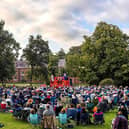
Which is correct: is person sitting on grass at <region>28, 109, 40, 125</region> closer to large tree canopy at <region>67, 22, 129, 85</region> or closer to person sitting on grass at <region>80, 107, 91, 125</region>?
person sitting on grass at <region>80, 107, 91, 125</region>

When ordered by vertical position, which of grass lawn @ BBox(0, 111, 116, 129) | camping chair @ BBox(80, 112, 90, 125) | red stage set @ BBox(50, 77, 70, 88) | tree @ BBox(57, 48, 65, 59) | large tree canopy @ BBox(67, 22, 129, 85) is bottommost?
grass lawn @ BBox(0, 111, 116, 129)

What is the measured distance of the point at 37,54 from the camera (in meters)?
64.4

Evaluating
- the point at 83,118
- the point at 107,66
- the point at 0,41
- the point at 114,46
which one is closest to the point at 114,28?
the point at 114,46

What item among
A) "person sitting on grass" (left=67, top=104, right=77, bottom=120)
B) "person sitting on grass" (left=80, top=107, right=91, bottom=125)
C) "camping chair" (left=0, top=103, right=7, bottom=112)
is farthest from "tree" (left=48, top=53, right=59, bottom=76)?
"person sitting on grass" (left=80, top=107, right=91, bottom=125)

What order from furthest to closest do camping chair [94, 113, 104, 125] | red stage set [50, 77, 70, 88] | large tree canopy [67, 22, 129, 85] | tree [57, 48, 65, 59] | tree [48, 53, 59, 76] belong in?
tree [57, 48, 65, 59] → tree [48, 53, 59, 76] → large tree canopy [67, 22, 129, 85] → red stage set [50, 77, 70, 88] → camping chair [94, 113, 104, 125]

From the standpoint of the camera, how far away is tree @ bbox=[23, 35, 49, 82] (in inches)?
2504

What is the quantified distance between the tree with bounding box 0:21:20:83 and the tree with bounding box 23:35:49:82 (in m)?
18.5

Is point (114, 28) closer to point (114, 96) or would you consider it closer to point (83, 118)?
point (114, 96)

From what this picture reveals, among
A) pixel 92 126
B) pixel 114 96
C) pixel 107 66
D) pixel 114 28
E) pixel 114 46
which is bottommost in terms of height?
pixel 92 126

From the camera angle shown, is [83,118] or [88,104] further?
[88,104]

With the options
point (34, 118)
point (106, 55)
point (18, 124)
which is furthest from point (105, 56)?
point (34, 118)

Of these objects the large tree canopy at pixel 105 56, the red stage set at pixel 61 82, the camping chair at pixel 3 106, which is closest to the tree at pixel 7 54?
the red stage set at pixel 61 82

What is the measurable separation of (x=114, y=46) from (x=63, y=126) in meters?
31.6

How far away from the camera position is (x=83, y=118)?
13.4m
